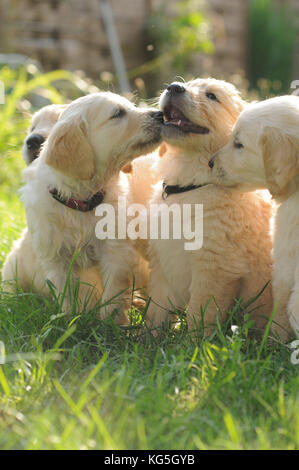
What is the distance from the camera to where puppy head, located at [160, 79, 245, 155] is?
9.07 ft

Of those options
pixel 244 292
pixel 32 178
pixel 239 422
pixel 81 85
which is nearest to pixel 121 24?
pixel 81 85

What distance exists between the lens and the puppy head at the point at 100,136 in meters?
2.74

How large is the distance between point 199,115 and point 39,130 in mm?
1139

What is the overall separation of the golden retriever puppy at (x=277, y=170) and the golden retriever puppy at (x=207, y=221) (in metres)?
0.14

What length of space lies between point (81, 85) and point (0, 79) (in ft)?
2.55

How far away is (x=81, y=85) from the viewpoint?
226 inches

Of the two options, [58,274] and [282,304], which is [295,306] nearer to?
[282,304]

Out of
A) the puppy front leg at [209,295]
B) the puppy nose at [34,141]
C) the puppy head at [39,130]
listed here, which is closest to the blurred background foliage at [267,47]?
the puppy head at [39,130]

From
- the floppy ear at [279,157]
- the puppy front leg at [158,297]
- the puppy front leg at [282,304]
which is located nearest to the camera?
the floppy ear at [279,157]

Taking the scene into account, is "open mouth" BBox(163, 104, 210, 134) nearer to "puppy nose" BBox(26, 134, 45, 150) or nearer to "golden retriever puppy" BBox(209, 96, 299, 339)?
"golden retriever puppy" BBox(209, 96, 299, 339)

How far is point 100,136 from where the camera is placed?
9.34 ft

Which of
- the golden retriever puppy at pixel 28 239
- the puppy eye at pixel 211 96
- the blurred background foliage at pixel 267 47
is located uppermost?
the blurred background foliage at pixel 267 47

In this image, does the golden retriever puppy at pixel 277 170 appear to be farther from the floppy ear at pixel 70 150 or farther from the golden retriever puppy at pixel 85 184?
the floppy ear at pixel 70 150

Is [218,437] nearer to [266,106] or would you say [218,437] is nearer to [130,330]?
[130,330]
